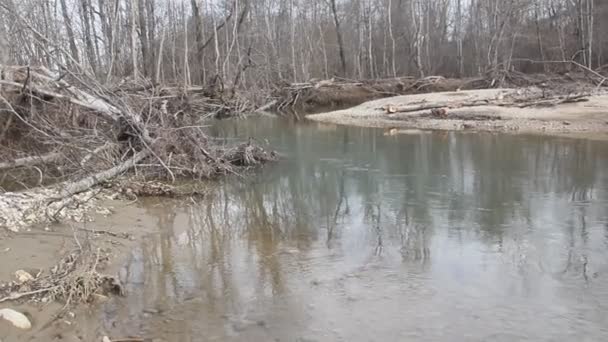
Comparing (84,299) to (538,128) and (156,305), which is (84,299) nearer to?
(156,305)

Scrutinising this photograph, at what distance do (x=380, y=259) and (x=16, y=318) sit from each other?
3880 millimetres

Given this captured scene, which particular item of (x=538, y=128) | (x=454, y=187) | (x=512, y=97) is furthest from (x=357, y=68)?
(x=454, y=187)

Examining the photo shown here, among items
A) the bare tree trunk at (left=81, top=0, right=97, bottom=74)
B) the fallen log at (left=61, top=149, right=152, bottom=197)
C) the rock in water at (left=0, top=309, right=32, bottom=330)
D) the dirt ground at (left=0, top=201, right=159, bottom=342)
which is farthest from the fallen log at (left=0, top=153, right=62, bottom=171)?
the bare tree trunk at (left=81, top=0, right=97, bottom=74)

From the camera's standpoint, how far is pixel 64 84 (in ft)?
32.3

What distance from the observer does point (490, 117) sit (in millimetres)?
20656

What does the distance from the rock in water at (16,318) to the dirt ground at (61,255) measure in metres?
0.04

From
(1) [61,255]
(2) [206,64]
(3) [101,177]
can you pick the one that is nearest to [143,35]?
(2) [206,64]

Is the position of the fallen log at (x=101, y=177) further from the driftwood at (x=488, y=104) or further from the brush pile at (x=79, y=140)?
the driftwood at (x=488, y=104)

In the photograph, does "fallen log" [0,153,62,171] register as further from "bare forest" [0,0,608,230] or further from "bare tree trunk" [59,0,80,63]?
"bare tree trunk" [59,0,80,63]

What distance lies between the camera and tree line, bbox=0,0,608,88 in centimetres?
3141

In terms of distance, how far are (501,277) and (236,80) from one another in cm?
2172

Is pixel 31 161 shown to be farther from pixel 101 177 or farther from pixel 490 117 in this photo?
pixel 490 117

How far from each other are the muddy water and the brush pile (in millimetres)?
1166

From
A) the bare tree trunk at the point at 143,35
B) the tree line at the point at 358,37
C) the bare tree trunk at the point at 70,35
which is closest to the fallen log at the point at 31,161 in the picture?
the bare tree trunk at the point at 70,35
